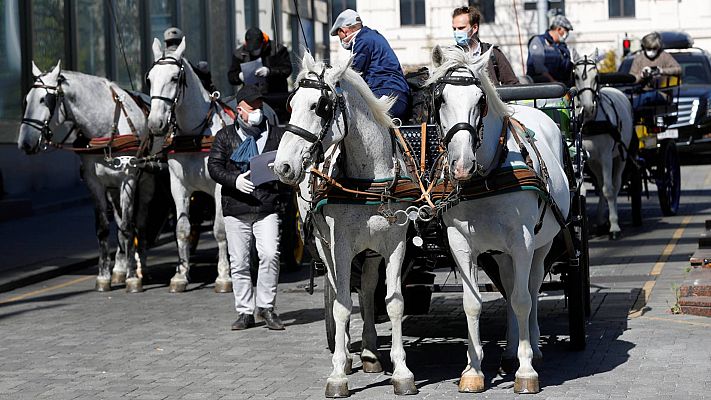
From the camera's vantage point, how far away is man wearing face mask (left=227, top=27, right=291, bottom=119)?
14984 mm

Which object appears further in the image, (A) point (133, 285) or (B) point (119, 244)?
(B) point (119, 244)

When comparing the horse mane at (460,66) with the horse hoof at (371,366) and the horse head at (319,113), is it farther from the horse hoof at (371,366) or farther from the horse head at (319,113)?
the horse hoof at (371,366)

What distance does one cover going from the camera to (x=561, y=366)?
942 centimetres

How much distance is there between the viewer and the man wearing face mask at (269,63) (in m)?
15.0

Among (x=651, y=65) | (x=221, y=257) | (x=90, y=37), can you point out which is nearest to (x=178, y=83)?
(x=221, y=257)

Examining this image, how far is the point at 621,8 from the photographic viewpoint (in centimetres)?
5747

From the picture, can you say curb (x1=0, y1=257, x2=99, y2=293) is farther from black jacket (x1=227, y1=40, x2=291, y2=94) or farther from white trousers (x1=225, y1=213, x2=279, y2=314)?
white trousers (x1=225, y1=213, x2=279, y2=314)

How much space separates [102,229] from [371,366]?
614 cm

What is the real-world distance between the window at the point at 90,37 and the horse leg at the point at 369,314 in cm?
1780

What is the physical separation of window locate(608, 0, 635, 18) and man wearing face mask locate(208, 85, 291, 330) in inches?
1881

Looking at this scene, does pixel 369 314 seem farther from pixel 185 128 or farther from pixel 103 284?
pixel 103 284

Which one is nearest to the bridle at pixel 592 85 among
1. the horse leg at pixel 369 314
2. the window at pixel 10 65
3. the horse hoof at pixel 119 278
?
the horse hoof at pixel 119 278

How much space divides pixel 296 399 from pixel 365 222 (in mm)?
1253

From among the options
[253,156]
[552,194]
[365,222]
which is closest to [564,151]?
[552,194]
